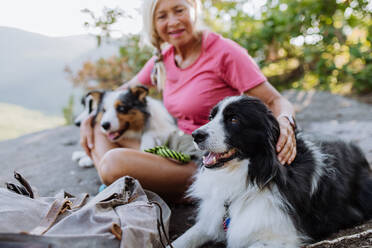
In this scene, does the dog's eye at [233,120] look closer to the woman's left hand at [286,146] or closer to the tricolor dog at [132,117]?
the woman's left hand at [286,146]

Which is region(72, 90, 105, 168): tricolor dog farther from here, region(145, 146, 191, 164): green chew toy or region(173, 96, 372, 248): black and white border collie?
region(173, 96, 372, 248): black and white border collie

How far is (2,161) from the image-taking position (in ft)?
13.1

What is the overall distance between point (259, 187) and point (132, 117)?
173 cm

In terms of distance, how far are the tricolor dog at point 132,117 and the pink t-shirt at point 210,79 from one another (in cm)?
50

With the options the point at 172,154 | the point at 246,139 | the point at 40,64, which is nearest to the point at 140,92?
the point at 172,154

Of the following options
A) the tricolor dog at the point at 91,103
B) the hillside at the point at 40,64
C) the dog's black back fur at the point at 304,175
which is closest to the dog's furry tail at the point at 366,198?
the dog's black back fur at the point at 304,175

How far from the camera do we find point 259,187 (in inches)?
70.5

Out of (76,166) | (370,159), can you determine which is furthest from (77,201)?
(370,159)

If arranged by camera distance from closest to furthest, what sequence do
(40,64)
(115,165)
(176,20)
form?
(115,165) < (176,20) < (40,64)

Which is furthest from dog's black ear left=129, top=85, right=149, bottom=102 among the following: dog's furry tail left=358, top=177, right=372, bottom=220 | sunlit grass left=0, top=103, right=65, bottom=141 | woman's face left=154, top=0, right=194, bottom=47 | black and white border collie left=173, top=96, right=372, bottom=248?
sunlit grass left=0, top=103, right=65, bottom=141

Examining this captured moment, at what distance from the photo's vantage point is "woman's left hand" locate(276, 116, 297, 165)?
1.77m

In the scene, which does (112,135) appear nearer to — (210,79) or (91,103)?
(91,103)

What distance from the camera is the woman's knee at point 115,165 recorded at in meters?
2.25

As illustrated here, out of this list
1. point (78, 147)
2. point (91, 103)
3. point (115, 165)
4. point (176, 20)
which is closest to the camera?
point (115, 165)
